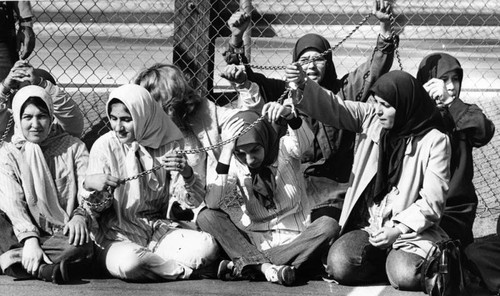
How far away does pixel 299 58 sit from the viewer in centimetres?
774

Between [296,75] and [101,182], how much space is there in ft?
4.09

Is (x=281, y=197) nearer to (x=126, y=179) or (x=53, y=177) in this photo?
(x=126, y=179)

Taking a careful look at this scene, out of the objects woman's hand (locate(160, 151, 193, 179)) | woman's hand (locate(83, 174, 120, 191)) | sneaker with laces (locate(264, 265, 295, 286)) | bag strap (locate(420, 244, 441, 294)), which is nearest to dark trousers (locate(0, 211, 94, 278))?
woman's hand (locate(83, 174, 120, 191))

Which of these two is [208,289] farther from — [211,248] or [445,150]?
[445,150]

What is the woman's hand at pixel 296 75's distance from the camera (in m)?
6.91

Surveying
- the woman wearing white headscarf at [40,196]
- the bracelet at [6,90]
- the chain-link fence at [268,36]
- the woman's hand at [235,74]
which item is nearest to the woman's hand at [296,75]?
the woman's hand at [235,74]

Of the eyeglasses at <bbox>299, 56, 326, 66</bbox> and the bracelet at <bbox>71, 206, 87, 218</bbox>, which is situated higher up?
the eyeglasses at <bbox>299, 56, 326, 66</bbox>

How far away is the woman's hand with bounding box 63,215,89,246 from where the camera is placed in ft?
22.7

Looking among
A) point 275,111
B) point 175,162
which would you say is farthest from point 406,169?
point 175,162

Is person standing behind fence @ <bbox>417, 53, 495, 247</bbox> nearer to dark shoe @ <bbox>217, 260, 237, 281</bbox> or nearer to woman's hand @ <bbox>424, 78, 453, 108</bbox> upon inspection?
woman's hand @ <bbox>424, 78, 453, 108</bbox>

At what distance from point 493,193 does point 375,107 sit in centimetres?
204

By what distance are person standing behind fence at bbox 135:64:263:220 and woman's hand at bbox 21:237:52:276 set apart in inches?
38.9

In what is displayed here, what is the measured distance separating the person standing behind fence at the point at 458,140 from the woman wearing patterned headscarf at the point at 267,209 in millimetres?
736

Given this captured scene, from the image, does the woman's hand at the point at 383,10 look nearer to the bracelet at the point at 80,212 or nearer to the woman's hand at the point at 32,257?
the bracelet at the point at 80,212
